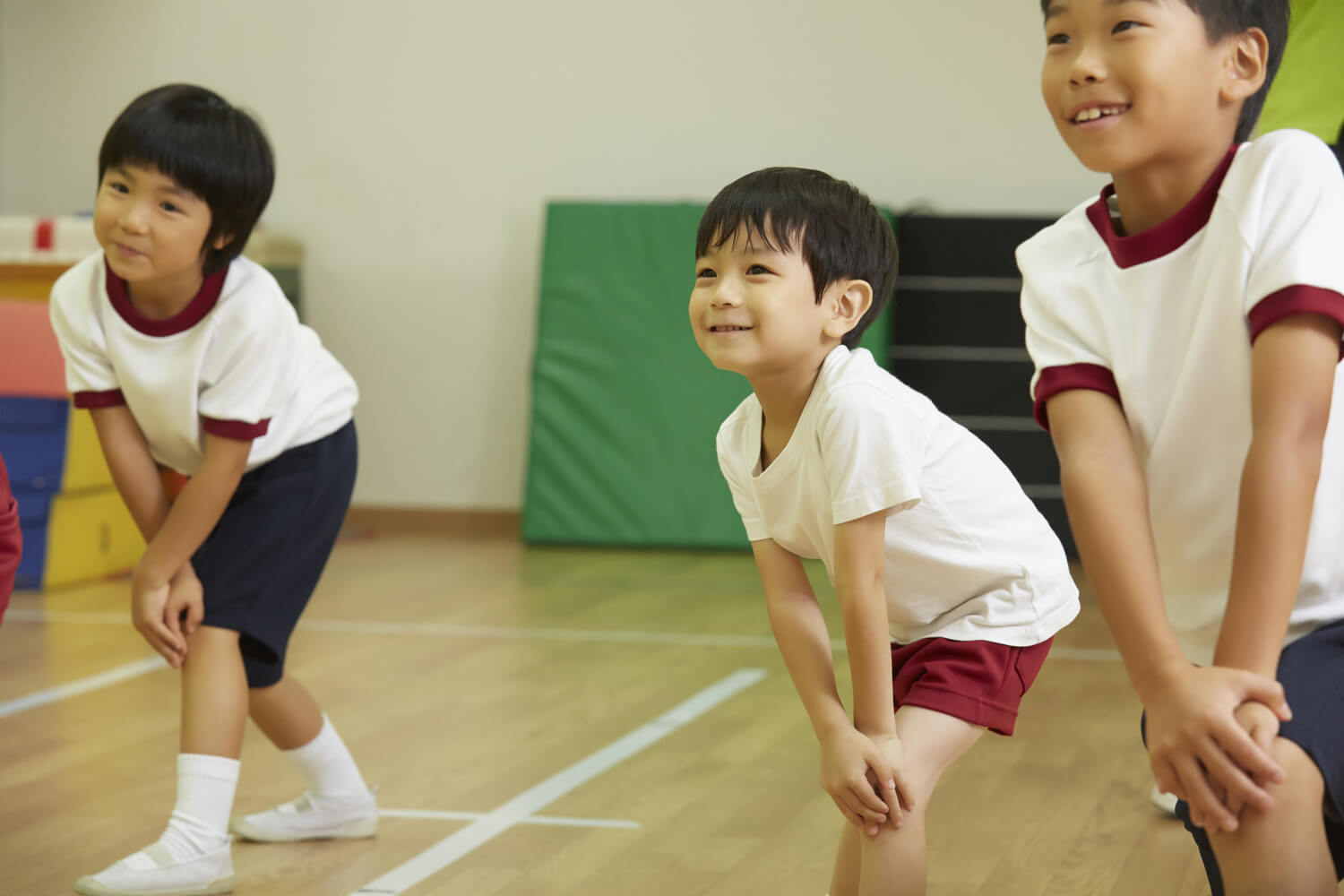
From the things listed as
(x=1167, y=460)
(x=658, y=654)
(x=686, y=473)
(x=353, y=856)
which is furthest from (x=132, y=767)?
(x=686, y=473)

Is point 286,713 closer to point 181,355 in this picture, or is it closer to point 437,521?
point 181,355

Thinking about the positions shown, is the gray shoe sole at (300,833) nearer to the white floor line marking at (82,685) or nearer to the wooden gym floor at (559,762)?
the wooden gym floor at (559,762)

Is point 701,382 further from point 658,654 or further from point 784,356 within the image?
point 784,356

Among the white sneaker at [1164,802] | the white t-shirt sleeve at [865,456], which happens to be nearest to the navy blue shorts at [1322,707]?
the white t-shirt sleeve at [865,456]

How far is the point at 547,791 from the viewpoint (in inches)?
91.2


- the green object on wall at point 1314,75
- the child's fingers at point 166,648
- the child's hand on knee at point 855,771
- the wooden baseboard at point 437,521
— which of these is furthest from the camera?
the wooden baseboard at point 437,521

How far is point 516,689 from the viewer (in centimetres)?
301

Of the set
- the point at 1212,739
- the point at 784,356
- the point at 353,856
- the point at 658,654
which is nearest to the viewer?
the point at 1212,739

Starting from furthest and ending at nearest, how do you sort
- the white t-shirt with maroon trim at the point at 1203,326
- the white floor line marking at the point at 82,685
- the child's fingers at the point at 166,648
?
the white floor line marking at the point at 82,685 < the child's fingers at the point at 166,648 < the white t-shirt with maroon trim at the point at 1203,326

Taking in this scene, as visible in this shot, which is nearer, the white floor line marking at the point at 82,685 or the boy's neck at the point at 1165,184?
the boy's neck at the point at 1165,184

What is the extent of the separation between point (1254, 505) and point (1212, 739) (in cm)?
17

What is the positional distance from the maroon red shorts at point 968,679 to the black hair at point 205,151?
3.37 feet

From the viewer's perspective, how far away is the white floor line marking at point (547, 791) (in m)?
1.95

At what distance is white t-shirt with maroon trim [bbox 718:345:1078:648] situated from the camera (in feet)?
4.59
